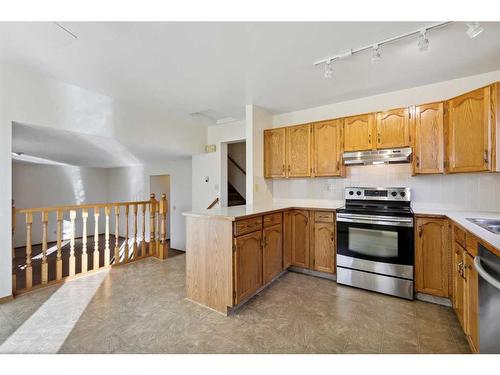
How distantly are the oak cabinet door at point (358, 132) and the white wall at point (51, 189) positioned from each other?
681 cm

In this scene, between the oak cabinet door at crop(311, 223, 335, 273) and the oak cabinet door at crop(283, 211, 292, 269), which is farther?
the oak cabinet door at crop(283, 211, 292, 269)

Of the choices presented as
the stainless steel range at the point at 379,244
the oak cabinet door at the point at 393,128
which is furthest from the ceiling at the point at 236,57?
the stainless steel range at the point at 379,244

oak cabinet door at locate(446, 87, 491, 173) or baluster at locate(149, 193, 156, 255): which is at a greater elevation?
oak cabinet door at locate(446, 87, 491, 173)

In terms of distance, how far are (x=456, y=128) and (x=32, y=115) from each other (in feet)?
15.0

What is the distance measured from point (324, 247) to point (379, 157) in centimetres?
133

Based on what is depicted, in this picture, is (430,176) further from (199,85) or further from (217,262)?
(199,85)

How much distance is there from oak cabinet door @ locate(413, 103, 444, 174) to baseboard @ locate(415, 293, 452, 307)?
1.35m

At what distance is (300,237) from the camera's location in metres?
3.20

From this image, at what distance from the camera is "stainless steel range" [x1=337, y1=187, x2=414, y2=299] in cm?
248

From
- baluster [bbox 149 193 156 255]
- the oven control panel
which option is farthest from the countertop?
baluster [bbox 149 193 156 255]

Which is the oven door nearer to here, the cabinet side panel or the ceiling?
the cabinet side panel

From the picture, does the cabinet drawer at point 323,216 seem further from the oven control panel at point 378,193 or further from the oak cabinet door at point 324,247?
the oven control panel at point 378,193

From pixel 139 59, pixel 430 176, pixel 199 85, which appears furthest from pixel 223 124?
pixel 430 176

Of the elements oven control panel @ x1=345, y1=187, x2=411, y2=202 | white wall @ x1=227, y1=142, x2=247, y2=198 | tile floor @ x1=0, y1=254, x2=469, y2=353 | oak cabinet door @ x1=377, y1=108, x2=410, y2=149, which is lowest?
tile floor @ x1=0, y1=254, x2=469, y2=353
